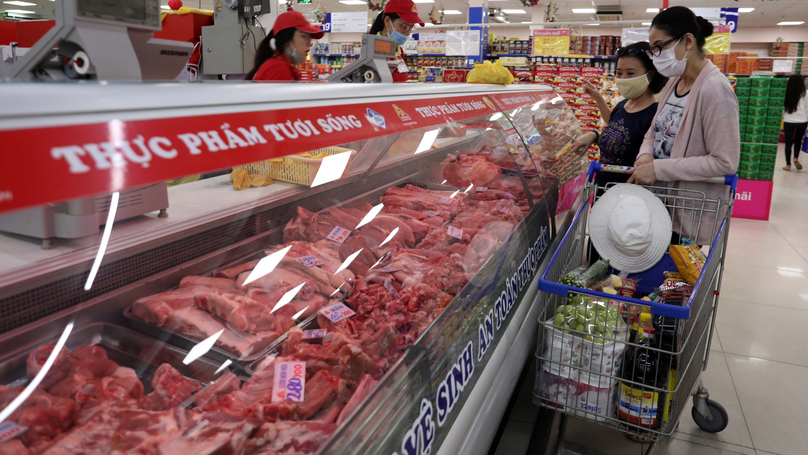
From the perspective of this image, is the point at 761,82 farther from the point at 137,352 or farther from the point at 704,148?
the point at 137,352

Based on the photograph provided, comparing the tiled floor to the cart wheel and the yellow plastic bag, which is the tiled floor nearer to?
the cart wheel

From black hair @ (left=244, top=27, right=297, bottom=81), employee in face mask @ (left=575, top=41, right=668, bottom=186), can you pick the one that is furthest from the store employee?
employee in face mask @ (left=575, top=41, right=668, bottom=186)

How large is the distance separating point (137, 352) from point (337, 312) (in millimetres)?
520

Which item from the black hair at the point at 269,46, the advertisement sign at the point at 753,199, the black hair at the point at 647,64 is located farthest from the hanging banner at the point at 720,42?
the black hair at the point at 269,46

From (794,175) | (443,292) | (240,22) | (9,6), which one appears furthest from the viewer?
(9,6)

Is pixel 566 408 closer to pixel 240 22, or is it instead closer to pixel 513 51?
pixel 240 22

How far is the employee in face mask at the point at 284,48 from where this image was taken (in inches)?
141

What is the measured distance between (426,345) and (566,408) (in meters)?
0.82

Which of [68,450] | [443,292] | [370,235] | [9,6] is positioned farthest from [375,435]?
[9,6]

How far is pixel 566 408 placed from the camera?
1974 millimetres

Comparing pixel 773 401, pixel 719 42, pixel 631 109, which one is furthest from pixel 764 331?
pixel 719 42

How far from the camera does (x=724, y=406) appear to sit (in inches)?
A: 111

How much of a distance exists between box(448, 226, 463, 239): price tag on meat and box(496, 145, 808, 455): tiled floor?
0.95 metres

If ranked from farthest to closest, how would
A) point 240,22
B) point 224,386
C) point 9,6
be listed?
point 9,6 → point 240,22 → point 224,386
